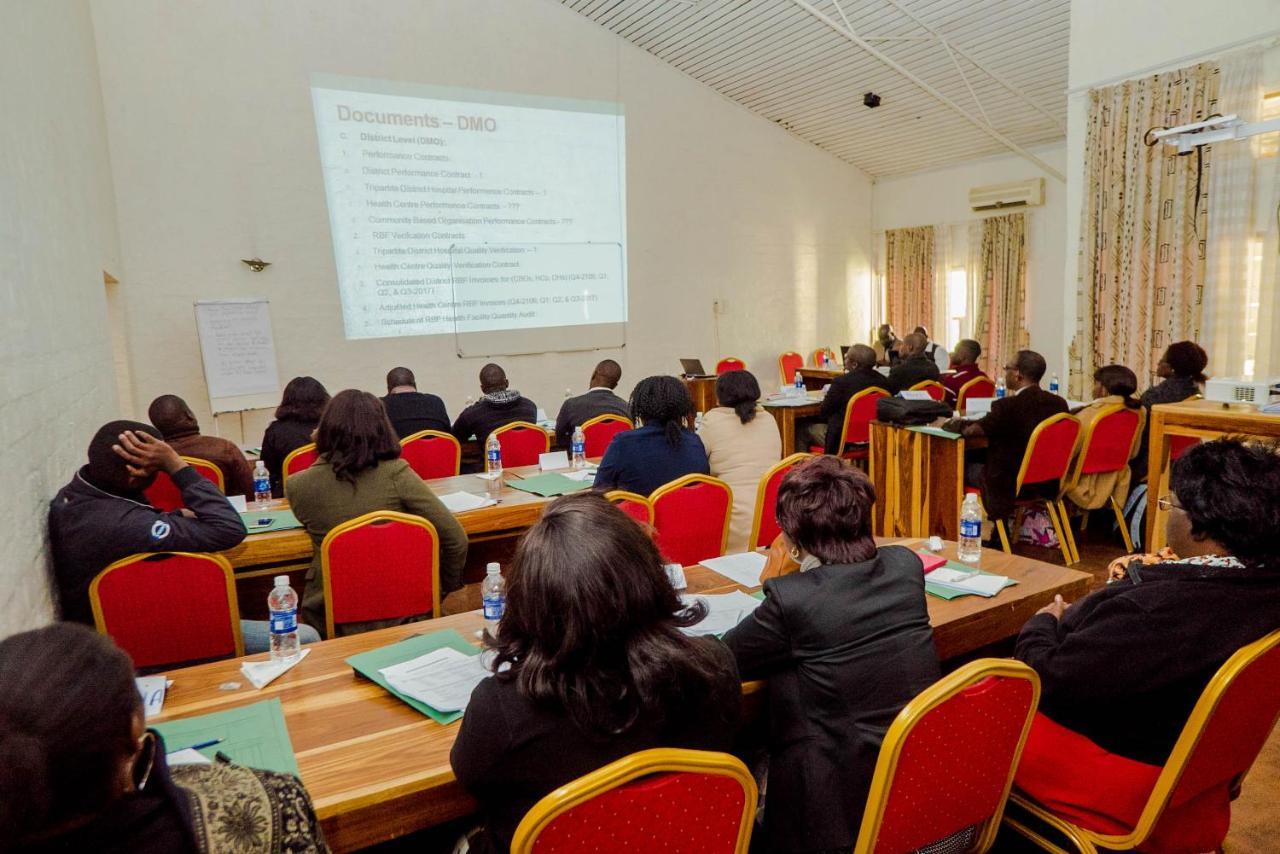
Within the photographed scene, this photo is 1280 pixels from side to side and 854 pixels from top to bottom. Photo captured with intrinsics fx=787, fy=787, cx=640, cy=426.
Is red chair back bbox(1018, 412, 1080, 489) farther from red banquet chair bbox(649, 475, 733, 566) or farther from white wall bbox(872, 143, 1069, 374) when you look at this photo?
white wall bbox(872, 143, 1069, 374)

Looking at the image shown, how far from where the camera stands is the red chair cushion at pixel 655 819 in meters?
1.02

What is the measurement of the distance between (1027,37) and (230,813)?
821 centimetres

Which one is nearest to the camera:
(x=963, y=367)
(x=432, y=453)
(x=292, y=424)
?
(x=292, y=424)

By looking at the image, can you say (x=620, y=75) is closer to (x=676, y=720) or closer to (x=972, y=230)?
(x=972, y=230)

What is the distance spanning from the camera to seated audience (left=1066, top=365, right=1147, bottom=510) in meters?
4.39

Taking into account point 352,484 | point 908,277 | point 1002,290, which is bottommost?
point 352,484

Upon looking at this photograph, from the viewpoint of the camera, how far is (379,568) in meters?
2.48

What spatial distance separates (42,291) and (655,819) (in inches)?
115

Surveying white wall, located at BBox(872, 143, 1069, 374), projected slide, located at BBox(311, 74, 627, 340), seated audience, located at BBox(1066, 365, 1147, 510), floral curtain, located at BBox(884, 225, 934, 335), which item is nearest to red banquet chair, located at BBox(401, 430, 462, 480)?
projected slide, located at BBox(311, 74, 627, 340)

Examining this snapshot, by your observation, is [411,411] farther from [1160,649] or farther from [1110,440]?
[1160,649]

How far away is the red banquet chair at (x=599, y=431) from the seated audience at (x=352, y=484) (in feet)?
6.37

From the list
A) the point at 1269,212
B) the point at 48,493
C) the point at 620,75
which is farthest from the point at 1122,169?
the point at 48,493

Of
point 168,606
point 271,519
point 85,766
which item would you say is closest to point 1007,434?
point 271,519

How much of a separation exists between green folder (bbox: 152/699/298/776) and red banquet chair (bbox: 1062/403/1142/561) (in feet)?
13.6
